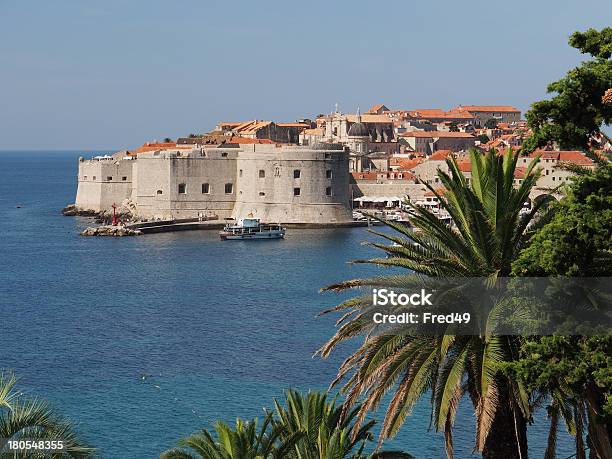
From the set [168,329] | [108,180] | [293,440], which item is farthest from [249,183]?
[293,440]

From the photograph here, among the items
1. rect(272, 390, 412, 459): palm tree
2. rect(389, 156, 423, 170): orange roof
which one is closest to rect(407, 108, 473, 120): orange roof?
rect(389, 156, 423, 170): orange roof

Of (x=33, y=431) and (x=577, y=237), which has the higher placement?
(x=577, y=237)

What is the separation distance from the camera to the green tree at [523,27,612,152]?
6.92 metres

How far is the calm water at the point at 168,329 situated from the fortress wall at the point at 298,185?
90.5 inches

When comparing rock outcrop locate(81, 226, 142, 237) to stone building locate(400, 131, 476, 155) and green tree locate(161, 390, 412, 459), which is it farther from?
stone building locate(400, 131, 476, 155)

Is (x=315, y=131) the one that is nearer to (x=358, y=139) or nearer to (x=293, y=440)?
(x=358, y=139)

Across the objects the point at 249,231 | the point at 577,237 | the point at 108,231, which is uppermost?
the point at 577,237

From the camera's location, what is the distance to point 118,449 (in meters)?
15.2

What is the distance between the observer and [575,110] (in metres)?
7.00

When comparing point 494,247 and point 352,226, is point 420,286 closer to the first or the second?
point 494,247

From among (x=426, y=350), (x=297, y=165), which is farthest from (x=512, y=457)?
(x=297, y=165)

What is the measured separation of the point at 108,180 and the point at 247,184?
28.3ft

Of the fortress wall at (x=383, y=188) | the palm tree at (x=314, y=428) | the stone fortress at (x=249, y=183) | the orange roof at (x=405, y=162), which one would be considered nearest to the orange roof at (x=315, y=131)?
the orange roof at (x=405, y=162)

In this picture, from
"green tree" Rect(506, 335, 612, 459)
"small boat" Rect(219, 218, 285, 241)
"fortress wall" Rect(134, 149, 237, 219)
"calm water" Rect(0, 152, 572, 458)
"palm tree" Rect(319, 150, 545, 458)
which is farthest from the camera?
"fortress wall" Rect(134, 149, 237, 219)
